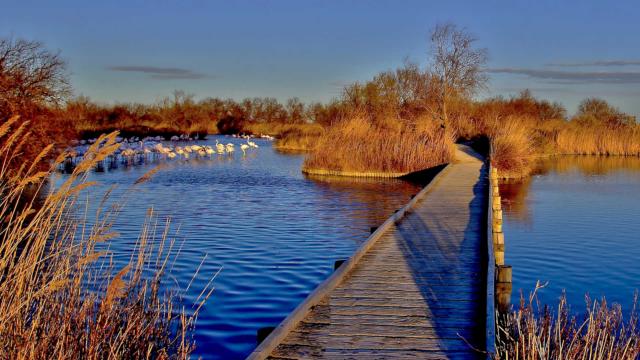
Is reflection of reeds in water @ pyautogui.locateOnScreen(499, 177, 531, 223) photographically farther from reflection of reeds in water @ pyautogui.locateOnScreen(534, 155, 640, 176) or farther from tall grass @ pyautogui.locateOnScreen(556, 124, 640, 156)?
tall grass @ pyautogui.locateOnScreen(556, 124, 640, 156)

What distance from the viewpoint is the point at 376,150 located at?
25234 mm

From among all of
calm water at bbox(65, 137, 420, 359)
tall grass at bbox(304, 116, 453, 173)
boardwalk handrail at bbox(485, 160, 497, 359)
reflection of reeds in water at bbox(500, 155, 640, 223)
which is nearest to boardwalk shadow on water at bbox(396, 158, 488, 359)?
boardwalk handrail at bbox(485, 160, 497, 359)

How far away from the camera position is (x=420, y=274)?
755 cm

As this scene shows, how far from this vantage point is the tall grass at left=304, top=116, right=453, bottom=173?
81.5 ft

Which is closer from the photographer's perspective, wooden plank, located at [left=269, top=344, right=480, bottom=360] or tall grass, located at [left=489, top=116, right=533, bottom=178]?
wooden plank, located at [left=269, top=344, right=480, bottom=360]

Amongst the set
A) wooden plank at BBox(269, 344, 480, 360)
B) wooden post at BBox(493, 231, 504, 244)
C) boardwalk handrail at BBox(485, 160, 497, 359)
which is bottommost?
wooden plank at BBox(269, 344, 480, 360)

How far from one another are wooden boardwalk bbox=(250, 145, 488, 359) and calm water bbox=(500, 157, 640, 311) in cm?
128

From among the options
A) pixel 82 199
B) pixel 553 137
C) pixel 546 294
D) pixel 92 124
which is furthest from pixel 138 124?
pixel 546 294

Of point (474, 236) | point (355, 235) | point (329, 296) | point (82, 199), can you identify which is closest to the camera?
point (329, 296)

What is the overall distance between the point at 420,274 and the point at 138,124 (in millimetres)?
59013

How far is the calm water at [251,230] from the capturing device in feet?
26.3

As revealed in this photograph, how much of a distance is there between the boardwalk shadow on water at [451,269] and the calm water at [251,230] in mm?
1444

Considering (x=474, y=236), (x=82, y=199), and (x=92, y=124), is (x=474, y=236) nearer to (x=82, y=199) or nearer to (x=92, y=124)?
(x=82, y=199)

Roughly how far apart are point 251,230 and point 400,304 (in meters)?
7.54
